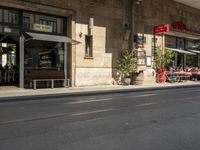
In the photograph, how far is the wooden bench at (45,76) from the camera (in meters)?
18.4

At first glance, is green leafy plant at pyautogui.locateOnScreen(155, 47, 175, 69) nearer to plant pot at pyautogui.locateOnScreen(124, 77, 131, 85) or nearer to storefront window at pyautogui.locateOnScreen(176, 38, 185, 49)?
plant pot at pyautogui.locateOnScreen(124, 77, 131, 85)

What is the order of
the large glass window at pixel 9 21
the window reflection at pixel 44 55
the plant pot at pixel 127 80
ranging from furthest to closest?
the plant pot at pixel 127 80, the window reflection at pixel 44 55, the large glass window at pixel 9 21

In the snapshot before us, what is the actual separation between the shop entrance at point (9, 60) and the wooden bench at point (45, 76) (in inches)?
79.7

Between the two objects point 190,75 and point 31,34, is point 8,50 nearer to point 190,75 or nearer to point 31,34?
point 31,34

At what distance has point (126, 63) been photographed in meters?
23.1

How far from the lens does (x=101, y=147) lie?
600 cm

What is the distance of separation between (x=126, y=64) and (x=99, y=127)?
51.2 feet

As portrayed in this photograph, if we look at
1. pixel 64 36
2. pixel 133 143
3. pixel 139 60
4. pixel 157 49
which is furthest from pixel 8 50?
pixel 133 143

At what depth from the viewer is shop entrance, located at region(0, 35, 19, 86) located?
2088 centimetres

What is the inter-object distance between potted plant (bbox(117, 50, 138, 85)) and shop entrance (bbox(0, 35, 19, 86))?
6.84 metres

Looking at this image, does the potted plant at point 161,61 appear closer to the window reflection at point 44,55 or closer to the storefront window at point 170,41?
the storefront window at point 170,41

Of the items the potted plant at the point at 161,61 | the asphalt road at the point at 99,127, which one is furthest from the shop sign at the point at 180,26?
the asphalt road at the point at 99,127

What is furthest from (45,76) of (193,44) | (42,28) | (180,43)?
(193,44)

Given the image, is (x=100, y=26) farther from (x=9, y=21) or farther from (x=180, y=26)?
(x=180, y=26)
